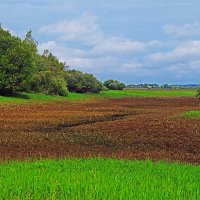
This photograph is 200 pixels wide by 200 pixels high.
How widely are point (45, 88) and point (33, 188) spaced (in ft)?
250

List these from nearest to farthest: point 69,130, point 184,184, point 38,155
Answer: point 184,184 → point 38,155 → point 69,130

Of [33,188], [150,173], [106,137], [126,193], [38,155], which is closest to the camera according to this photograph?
[126,193]

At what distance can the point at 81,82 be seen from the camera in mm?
109250

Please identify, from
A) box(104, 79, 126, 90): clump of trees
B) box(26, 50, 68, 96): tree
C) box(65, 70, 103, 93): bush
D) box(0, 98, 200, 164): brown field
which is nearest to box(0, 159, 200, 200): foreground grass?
box(0, 98, 200, 164): brown field

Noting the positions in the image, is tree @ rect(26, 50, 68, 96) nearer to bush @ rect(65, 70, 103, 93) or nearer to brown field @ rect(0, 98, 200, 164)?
bush @ rect(65, 70, 103, 93)

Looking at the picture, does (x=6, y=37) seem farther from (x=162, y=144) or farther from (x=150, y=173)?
(x=150, y=173)

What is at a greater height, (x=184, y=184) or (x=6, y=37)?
(x=6, y=37)

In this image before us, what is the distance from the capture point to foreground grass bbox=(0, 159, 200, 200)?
10445 millimetres

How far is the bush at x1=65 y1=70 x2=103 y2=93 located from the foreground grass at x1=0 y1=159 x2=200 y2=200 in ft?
302

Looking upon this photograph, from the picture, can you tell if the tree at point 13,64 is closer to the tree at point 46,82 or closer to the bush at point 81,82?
the tree at point 46,82

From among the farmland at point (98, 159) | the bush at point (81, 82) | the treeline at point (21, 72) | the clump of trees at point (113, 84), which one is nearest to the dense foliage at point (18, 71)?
the treeline at point (21, 72)

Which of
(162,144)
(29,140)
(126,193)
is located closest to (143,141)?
(162,144)

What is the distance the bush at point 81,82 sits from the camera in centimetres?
10794

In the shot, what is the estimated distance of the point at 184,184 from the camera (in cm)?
1196
